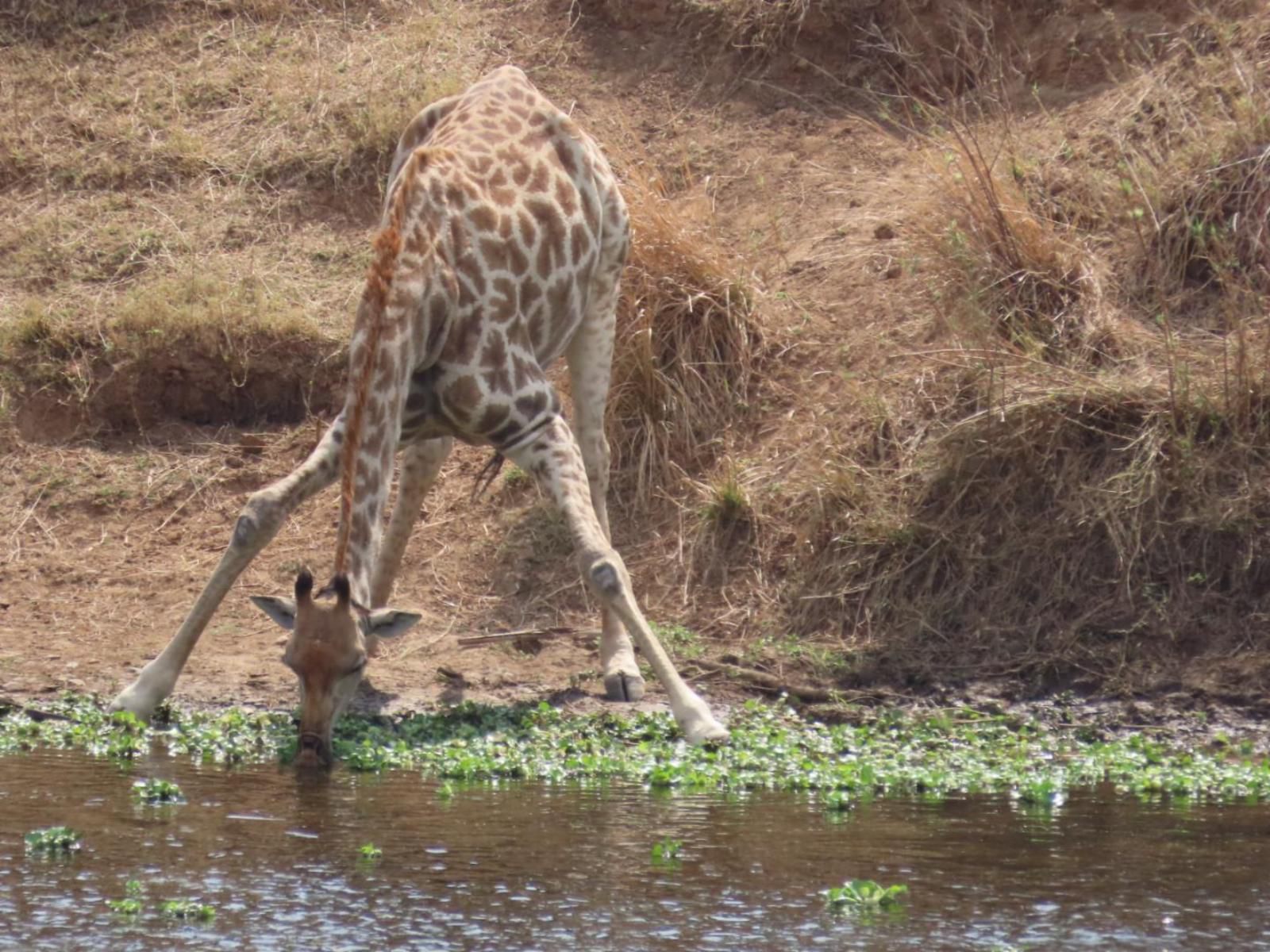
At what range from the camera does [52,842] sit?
5.69 m

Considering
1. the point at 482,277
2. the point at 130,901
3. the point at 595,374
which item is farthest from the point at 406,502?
the point at 130,901

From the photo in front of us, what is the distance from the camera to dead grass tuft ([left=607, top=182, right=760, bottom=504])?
395 inches

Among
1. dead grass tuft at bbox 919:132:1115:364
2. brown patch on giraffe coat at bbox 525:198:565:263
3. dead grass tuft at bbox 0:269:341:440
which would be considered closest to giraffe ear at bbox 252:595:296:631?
brown patch on giraffe coat at bbox 525:198:565:263

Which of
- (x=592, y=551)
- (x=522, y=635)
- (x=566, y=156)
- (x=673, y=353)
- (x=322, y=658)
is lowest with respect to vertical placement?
(x=322, y=658)

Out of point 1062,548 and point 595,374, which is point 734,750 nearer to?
point 1062,548

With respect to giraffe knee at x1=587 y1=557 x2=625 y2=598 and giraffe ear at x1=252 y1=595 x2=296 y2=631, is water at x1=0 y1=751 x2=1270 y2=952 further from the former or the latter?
giraffe knee at x1=587 y1=557 x2=625 y2=598

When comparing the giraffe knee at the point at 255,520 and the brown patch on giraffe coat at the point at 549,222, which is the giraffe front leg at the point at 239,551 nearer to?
the giraffe knee at the point at 255,520

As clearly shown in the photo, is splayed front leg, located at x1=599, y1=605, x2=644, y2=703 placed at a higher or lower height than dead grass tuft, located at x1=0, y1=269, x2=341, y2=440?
lower

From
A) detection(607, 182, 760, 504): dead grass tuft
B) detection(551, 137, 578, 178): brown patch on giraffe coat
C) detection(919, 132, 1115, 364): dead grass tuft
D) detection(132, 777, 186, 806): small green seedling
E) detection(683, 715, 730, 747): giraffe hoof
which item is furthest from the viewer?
detection(607, 182, 760, 504): dead grass tuft

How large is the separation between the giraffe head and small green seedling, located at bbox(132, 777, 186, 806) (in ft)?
1.98

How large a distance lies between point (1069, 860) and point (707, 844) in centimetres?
106

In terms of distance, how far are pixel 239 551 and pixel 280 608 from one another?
2.13ft

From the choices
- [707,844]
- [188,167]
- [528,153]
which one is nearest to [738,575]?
[528,153]

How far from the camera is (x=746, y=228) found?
38.5 ft
